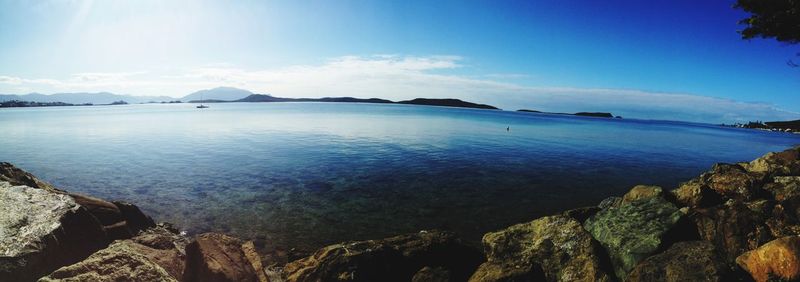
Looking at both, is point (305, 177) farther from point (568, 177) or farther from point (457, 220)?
point (568, 177)

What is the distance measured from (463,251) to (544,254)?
2450 millimetres

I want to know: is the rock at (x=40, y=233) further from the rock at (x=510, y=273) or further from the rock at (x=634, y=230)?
the rock at (x=634, y=230)

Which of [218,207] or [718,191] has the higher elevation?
[718,191]

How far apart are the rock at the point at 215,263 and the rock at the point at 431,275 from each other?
Answer: 4.45 metres

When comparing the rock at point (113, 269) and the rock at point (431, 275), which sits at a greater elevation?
the rock at point (113, 269)

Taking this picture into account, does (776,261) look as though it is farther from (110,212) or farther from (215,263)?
(110,212)

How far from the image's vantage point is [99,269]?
7.81 meters

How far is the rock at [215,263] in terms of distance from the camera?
363 inches

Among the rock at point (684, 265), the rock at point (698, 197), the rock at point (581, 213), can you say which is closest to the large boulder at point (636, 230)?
the rock at point (684, 265)

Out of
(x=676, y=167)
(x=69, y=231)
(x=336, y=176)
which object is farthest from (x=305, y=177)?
(x=676, y=167)

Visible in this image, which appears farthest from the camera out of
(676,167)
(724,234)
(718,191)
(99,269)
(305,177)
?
(676,167)

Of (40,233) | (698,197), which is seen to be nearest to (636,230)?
(698,197)

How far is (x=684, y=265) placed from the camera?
342 inches

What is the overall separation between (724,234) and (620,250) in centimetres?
282
